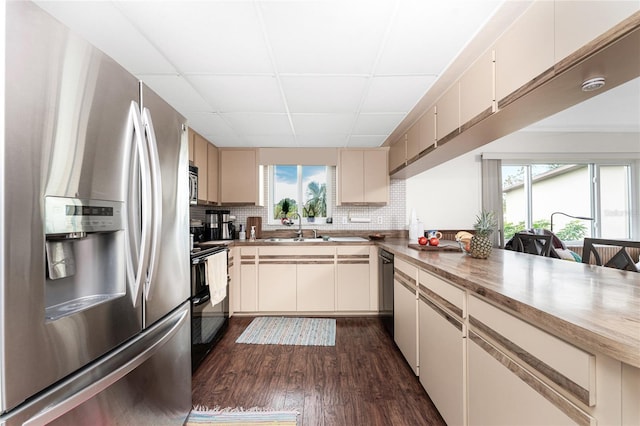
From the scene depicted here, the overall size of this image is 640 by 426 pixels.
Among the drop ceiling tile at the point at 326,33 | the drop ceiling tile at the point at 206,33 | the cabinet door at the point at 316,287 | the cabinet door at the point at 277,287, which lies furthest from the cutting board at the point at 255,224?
the drop ceiling tile at the point at 326,33

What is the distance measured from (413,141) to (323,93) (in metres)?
1.24

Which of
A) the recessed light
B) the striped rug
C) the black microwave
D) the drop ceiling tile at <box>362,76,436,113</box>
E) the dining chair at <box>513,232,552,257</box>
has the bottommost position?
the striped rug

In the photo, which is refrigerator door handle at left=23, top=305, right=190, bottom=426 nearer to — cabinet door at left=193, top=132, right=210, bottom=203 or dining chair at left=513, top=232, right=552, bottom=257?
cabinet door at left=193, top=132, right=210, bottom=203

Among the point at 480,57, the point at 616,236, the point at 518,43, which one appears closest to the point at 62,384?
the point at 518,43

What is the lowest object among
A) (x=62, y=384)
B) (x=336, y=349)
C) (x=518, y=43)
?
(x=336, y=349)

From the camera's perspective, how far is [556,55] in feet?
4.20

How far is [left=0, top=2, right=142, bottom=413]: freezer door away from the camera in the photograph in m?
0.68

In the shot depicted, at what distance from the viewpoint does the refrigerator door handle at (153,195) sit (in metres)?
1.16

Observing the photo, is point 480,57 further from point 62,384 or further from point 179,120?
point 62,384

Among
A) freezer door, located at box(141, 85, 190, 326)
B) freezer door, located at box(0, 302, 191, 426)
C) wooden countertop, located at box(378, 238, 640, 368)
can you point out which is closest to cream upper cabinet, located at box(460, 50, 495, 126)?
wooden countertop, located at box(378, 238, 640, 368)

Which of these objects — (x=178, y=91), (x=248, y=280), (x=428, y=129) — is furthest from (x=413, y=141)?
(x=248, y=280)

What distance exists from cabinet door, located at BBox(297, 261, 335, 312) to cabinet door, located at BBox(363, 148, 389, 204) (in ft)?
3.85

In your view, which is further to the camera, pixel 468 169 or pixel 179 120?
pixel 468 169

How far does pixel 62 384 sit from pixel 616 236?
6.37 meters
